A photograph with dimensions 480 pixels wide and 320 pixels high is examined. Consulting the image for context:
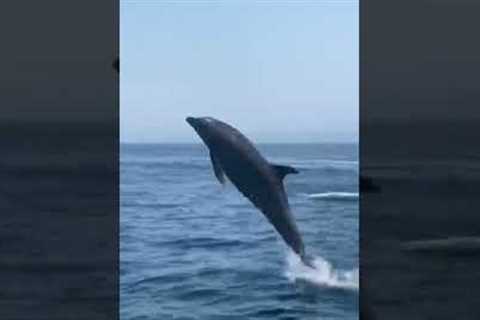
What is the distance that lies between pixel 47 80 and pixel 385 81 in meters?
1.21

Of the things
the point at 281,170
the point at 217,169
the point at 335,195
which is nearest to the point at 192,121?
the point at 217,169

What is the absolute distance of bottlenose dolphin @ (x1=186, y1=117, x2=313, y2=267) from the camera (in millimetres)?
2592

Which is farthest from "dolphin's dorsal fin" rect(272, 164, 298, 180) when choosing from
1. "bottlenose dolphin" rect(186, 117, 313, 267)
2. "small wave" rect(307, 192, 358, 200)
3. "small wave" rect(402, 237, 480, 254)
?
"small wave" rect(402, 237, 480, 254)

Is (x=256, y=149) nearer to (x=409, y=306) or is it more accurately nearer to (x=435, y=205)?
(x=409, y=306)

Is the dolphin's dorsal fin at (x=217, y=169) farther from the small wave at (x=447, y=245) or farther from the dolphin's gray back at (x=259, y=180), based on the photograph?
the small wave at (x=447, y=245)

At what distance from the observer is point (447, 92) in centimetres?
318

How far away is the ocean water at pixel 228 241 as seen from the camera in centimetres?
257

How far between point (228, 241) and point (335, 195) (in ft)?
1.11

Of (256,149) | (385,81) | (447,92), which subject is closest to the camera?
(256,149)

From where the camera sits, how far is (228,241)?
2.64 meters

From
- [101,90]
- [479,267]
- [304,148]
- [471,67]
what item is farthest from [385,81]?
[479,267]

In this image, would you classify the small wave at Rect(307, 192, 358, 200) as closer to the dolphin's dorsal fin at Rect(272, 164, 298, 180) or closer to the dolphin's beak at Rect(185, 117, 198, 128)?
the dolphin's dorsal fin at Rect(272, 164, 298, 180)

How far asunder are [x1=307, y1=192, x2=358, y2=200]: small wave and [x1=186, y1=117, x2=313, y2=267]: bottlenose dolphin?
0.09 m

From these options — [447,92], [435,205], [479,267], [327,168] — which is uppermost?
[447,92]
